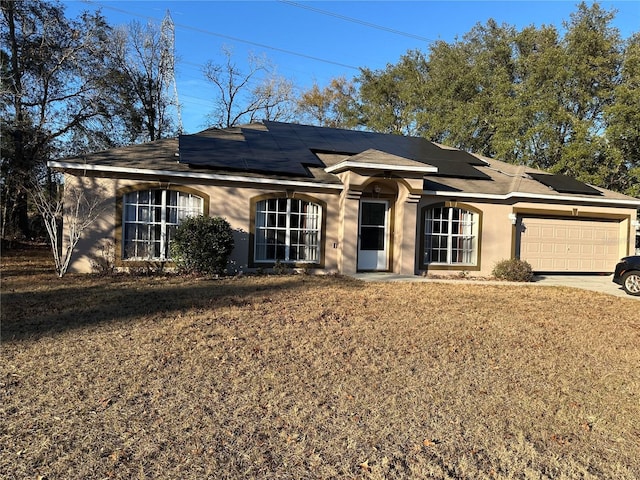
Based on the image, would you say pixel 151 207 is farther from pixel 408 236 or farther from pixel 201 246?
pixel 408 236

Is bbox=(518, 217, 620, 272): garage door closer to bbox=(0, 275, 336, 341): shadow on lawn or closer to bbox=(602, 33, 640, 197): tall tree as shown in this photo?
bbox=(602, 33, 640, 197): tall tree

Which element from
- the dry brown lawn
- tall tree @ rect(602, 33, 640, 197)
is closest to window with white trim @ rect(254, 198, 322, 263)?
the dry brown lawn

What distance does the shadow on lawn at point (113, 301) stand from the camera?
22.7 ft

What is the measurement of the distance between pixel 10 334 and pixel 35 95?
1896 cm

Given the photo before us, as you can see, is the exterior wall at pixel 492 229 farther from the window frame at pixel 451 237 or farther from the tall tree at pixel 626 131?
the tall tree at pixel 626 131

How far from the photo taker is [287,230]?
13773 millimetres

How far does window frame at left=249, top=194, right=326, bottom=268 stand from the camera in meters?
13.4

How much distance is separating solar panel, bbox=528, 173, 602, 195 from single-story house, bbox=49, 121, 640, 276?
6 cm

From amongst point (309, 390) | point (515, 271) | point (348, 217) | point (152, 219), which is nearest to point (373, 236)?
point (348, 217)

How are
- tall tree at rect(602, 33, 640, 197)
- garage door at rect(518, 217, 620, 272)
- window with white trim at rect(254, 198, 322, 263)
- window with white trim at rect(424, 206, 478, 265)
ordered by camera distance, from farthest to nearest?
tall tree at rect(602, 33, 640, 197) → garage door at rect(518, 217, 620, 272) → window with white trim at rect(424, 206, 478, 265) → window with white trim at rect(254, 198, 322, 263)

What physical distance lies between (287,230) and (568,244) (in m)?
9.72

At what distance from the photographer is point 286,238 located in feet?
45.3

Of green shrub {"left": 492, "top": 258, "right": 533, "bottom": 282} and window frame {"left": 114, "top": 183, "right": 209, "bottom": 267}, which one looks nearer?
window frame {"left": 114, "top": 183, "right": 209, "bottom": 267}

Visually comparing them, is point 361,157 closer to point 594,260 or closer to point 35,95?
point 594,260
